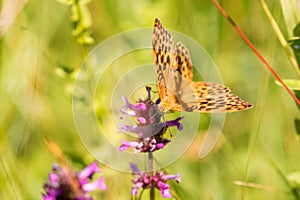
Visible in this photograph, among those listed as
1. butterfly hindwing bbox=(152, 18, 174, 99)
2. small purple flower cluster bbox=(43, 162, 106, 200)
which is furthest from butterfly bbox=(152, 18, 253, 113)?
small purple flower cluster bbox=(43, 162, 106, 200)

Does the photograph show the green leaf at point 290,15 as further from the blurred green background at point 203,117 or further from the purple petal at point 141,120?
the purple petal at point 141,120

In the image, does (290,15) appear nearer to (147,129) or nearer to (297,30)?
(297,30)

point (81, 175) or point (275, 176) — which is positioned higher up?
point (81, 175)

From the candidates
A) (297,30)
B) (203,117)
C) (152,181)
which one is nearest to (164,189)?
(152,181)

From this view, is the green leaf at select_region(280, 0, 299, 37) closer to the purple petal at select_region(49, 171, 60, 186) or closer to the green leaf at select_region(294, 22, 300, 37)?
the green leaf at select_region(294, 22, 300, 37)

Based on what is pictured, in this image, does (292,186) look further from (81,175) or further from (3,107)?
(3,107)

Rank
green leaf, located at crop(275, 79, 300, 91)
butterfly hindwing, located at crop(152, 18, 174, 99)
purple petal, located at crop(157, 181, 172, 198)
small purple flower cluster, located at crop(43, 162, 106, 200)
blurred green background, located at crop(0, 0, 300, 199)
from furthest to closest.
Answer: blurred green background, located at crop(0, 0, 300, 199)
green leaf, located at crop(275, 79, 300, 91)
butterfly hindwing, located at crop(152, 18, 174, 99)
purple petal, located at crop(157, 181, 172, 198)
small purple flower cluster, located at crop(43, 162, 106, 200)

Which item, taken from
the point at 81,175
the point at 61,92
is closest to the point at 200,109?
Result: the point at 81,175
